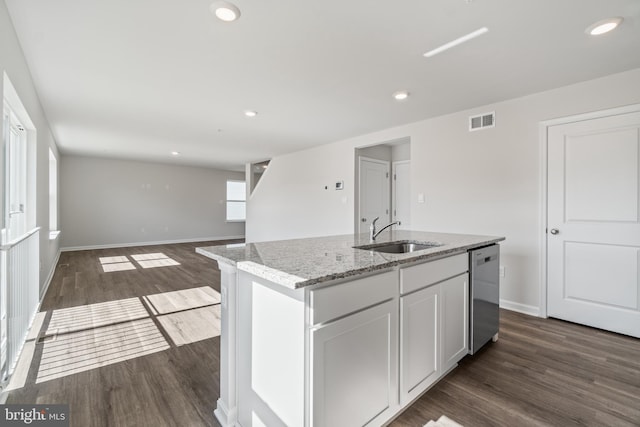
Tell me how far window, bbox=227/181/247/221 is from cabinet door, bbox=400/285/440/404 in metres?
9.31

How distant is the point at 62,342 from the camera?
8.18 feet

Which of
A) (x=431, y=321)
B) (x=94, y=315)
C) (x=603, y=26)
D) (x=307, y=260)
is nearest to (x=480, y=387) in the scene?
(x=431, y=321)

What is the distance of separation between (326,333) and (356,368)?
0.28m

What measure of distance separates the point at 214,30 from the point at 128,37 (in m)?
0.69

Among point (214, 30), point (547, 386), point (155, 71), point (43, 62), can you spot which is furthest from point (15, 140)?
point (547, 386)

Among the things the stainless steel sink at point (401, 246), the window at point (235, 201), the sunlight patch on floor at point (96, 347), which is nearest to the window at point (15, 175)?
the sunlight patch on floor at point (96, 347)

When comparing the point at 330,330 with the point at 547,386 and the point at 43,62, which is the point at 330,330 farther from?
the point at 43,62

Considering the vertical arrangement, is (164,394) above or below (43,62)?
below

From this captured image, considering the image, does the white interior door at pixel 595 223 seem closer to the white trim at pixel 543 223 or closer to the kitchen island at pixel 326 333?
the white trim at pixel 543 223

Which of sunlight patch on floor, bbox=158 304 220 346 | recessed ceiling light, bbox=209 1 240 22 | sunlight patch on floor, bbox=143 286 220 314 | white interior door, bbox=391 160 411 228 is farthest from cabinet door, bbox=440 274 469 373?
white interior door, bbox=391 160 411 228

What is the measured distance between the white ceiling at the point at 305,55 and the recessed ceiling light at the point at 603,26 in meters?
0.05

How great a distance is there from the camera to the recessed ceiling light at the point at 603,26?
2008 mm

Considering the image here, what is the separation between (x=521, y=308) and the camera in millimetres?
3377

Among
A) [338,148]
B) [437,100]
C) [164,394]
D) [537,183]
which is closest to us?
[164,394]
